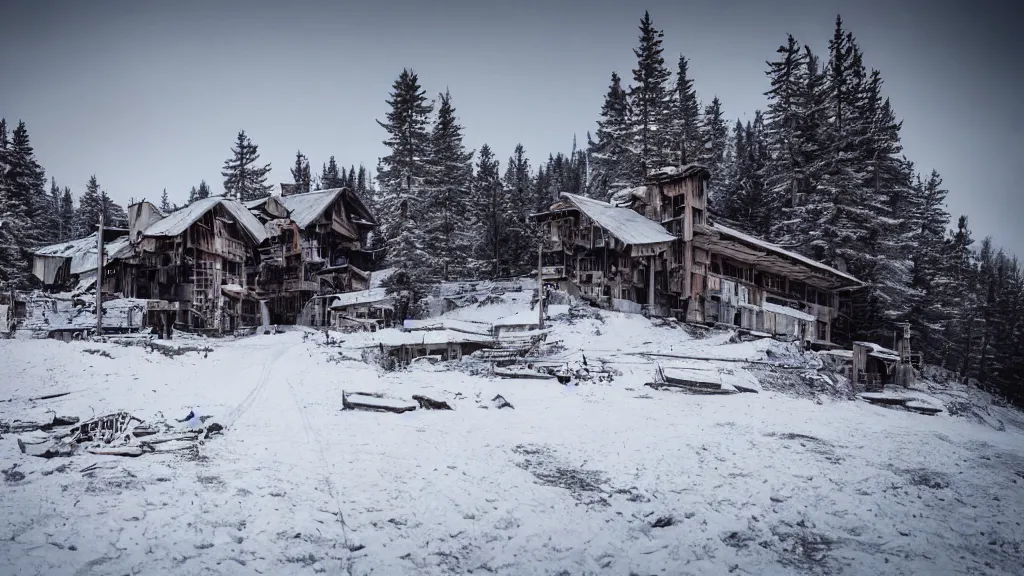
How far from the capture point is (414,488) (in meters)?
8.62

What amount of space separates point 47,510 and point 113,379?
11.6 metres

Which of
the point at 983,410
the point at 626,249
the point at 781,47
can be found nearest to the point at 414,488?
the point at 983,410

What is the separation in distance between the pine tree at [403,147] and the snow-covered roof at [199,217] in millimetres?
11119

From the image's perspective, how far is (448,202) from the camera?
45406mm

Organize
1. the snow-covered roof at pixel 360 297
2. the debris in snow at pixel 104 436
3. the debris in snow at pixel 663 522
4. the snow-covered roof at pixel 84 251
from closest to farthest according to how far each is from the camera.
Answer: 1. the debris in snow at pixel 663 522
2. the debris in snow at pixel 104 436
3. the snow-covered roof at pixel 84 251
4. the snow-covered roof at pixel 360 297

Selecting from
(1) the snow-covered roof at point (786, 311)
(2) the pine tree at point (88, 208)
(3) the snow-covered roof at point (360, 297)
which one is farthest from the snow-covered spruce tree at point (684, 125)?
(2) the pine tree at point (88, 208)

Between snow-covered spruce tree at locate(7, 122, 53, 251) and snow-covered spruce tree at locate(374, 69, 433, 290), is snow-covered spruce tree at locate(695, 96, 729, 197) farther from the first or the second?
snow-covered spruce tree at locate(7, 122, 53, 251)

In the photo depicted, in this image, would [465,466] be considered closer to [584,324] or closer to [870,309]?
[584,324]

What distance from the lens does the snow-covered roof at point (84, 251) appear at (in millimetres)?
40094

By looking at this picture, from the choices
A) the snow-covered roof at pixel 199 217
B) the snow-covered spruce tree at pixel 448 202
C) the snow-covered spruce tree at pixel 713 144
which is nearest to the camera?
the snow-covered roof at pixel 199 217

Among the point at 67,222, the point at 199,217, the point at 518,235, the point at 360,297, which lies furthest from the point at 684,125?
the point at 67,222

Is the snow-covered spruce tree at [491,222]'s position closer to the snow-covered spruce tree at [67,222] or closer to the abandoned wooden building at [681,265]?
the abandoned wooden building at [681,265]

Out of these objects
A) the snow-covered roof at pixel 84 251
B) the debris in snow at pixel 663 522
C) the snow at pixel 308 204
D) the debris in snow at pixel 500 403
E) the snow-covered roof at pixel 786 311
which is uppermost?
the snow at pixel 308 204

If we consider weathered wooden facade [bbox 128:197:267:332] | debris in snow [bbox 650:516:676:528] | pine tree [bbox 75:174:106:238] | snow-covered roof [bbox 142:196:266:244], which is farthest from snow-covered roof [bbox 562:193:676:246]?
pine tree [bbox 75:174:106:238]
